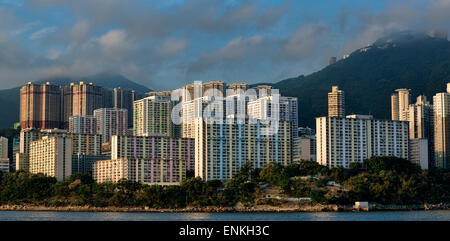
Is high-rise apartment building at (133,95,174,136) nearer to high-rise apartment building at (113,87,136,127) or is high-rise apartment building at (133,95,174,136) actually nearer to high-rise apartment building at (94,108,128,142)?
high-rise apartment building at (94,108,128,142)

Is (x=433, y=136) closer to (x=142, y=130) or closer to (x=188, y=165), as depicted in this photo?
(x=188, y=165)

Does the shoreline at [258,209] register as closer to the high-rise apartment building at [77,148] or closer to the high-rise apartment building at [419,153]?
the high-rise apartment building at [419,153]

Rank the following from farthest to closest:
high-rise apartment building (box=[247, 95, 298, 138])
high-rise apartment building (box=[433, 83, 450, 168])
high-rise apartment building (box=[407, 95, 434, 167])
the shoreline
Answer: high-rise apartment building (box=[407, 95, 434, 167])
high-rise apartment building (box=[247, 95, 298, 138])
high-rise apartment building (box=[433, 83, 450, 168])
the shoreline

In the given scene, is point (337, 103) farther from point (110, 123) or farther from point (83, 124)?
point (83, 124)

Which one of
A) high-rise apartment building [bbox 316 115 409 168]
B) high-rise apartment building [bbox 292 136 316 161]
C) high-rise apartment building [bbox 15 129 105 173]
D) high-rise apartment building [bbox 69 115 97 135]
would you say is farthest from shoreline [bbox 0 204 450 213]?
high-rise apartment building [bbox 69 115 97 135]

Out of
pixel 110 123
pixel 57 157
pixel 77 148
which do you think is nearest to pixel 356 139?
pixel 57 157
